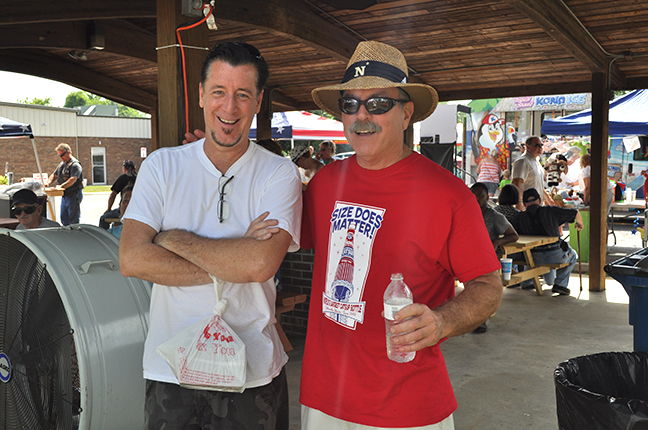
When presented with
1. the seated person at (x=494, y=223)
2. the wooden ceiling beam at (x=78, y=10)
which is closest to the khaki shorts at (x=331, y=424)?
the wooden ceiling beam at (x=78, y=10)

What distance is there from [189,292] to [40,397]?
1255 millimetres

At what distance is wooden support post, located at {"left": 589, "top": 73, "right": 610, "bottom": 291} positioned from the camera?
7801mm

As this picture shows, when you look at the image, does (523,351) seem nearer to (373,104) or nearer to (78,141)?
(373,104)

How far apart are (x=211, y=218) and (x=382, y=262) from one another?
2.03 feet

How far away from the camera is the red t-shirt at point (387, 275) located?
1.82 metres

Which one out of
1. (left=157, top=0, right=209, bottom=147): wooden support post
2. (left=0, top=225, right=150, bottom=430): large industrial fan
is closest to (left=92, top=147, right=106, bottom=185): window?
(left=157, top=0, right=209, bottom=147): wooden support post

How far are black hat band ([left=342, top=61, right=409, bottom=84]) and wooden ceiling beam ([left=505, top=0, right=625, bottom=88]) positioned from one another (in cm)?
311

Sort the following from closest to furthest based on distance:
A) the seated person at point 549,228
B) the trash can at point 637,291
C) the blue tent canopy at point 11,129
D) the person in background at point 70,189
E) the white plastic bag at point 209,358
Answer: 1. the white plastic bag at point 209,358
2. the trash can at point 637,291
3. the seated person at point 549,228
4. the blue tent canopy at point 11,129
5. the person in background at point 70,189

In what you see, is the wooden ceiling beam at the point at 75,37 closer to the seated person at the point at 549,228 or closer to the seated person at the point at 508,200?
the seated person at the point at 508,200

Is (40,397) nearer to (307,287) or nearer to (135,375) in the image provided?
(135,375)

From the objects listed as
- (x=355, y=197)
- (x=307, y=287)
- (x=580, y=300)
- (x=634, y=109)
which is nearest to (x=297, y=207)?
(x=355, y=197)

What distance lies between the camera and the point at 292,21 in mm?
5492

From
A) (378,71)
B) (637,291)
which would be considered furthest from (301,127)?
(378,71)

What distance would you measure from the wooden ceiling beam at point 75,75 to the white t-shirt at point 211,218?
6602mm
